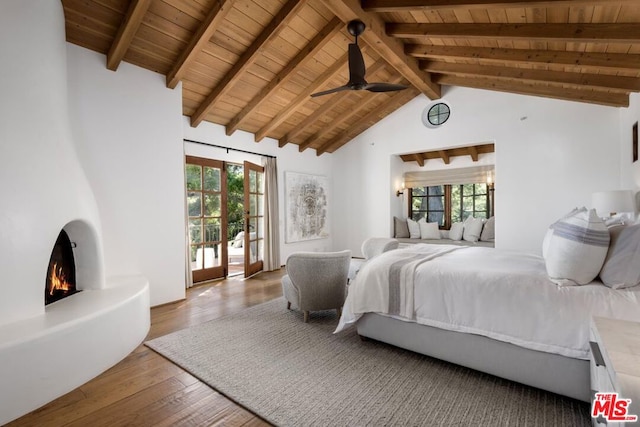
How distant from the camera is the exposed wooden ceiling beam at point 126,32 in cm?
278

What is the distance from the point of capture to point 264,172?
19.4 ft

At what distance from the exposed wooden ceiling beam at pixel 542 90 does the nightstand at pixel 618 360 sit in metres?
3.99

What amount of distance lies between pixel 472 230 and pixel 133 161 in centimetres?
566

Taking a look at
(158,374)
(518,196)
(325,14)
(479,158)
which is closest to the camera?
(158,374)

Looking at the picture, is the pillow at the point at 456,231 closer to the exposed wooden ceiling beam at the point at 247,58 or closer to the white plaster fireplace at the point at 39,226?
the exposed wooden ceiling beam at the point at 247,58

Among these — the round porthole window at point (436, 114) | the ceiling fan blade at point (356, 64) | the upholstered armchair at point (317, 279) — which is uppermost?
the round porthole window at point (436, 114)

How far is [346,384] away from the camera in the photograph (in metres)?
2.08

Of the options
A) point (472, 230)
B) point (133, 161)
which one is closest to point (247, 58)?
point (133, 161)

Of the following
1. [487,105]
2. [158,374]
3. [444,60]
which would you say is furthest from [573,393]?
Result: [487,105]

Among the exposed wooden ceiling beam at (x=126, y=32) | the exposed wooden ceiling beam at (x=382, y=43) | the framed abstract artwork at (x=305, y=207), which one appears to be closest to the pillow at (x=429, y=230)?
the framed abstract artwork at (x=305, y=207)

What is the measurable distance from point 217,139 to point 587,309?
493 cm

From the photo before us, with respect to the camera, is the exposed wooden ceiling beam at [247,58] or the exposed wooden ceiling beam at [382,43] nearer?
the exposed wooden ceiling beam at [382,43]

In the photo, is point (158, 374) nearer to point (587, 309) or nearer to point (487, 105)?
point (587, 309)

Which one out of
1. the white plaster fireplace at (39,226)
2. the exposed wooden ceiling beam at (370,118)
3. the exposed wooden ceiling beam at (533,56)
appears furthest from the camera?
the exposed wooden ceiling beam at (370,118)
